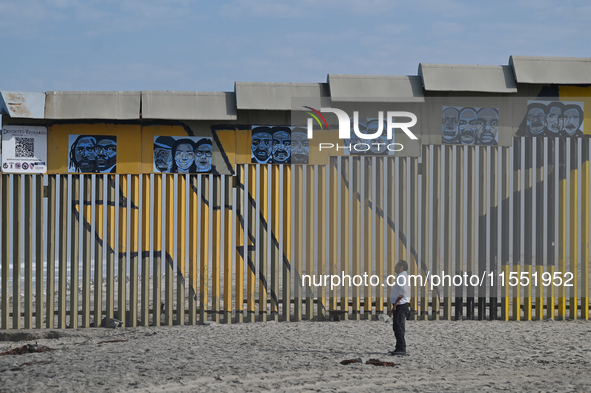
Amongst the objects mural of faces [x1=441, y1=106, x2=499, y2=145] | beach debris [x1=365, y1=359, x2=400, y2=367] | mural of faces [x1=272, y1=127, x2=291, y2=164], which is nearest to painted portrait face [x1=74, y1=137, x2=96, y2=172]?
mural of faces [x1=272, y1=127, x2=291, y2=164]

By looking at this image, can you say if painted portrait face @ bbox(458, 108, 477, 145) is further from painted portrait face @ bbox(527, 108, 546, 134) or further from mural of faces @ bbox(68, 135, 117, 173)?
mural of faces @ bbox(68, 135, 117, 173)

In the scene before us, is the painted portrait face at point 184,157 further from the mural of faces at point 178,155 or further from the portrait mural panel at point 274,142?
the portrait mural panel at point 274,142

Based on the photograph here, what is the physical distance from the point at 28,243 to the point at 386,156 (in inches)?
250

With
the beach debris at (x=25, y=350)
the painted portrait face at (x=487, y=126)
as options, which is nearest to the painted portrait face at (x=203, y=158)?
the beach debris at (x=25, y=350)

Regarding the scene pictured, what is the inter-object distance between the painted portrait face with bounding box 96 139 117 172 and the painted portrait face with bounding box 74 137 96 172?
83 mm

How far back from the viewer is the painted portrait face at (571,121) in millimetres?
10516

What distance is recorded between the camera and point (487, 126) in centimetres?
1041

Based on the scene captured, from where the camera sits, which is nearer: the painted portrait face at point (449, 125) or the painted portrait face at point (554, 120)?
the painted portrait face at point (449, 125)

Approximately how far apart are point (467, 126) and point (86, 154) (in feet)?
21.9

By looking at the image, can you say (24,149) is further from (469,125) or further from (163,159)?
(469,125)

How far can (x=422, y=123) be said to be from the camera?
10.3m

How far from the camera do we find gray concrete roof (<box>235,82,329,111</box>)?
9977 mm

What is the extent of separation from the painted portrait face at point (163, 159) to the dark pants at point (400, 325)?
472 cm

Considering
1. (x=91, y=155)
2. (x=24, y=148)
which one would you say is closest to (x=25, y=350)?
(x=91, y=155)
